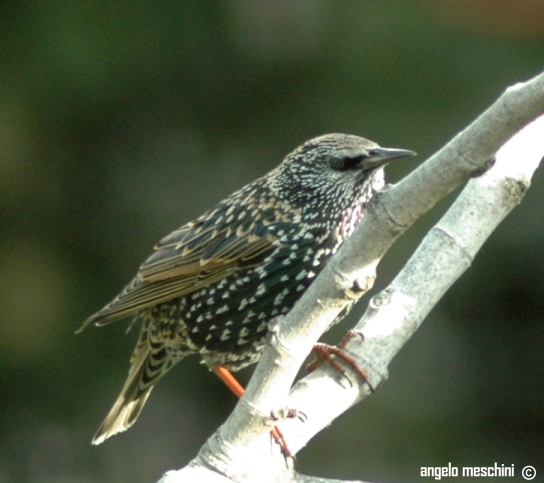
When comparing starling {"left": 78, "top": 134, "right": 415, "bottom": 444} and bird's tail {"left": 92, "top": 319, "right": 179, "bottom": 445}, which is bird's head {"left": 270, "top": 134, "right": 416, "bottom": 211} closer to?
starling {"left": 78, "top": 134, "right": 415, "bottom": 444}

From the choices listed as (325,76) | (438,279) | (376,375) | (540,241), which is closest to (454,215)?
(438,279)

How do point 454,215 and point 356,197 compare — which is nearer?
point 454,215

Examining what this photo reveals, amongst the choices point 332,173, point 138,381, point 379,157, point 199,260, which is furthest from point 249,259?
point 138,381

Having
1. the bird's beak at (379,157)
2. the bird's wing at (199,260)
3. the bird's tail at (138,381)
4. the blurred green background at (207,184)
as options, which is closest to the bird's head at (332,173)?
the bird's beak at (379,157)

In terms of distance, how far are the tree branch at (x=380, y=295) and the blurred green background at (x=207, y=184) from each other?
5.21 feet

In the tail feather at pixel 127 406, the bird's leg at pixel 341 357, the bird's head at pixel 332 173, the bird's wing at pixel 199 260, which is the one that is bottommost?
the tail feather at pixel 127 406

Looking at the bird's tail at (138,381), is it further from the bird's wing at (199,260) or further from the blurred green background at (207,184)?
the blurred green background at (207,184)

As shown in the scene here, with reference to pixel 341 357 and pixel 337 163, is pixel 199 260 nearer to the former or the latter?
pixel 337 163

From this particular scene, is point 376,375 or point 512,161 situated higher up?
point 512,161

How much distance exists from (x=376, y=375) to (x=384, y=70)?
7.28 feet

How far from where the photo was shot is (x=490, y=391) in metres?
4.49

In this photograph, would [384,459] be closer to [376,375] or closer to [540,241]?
[540,241]

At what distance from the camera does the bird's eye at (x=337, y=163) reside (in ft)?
10.3

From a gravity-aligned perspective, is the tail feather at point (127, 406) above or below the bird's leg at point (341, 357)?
below
